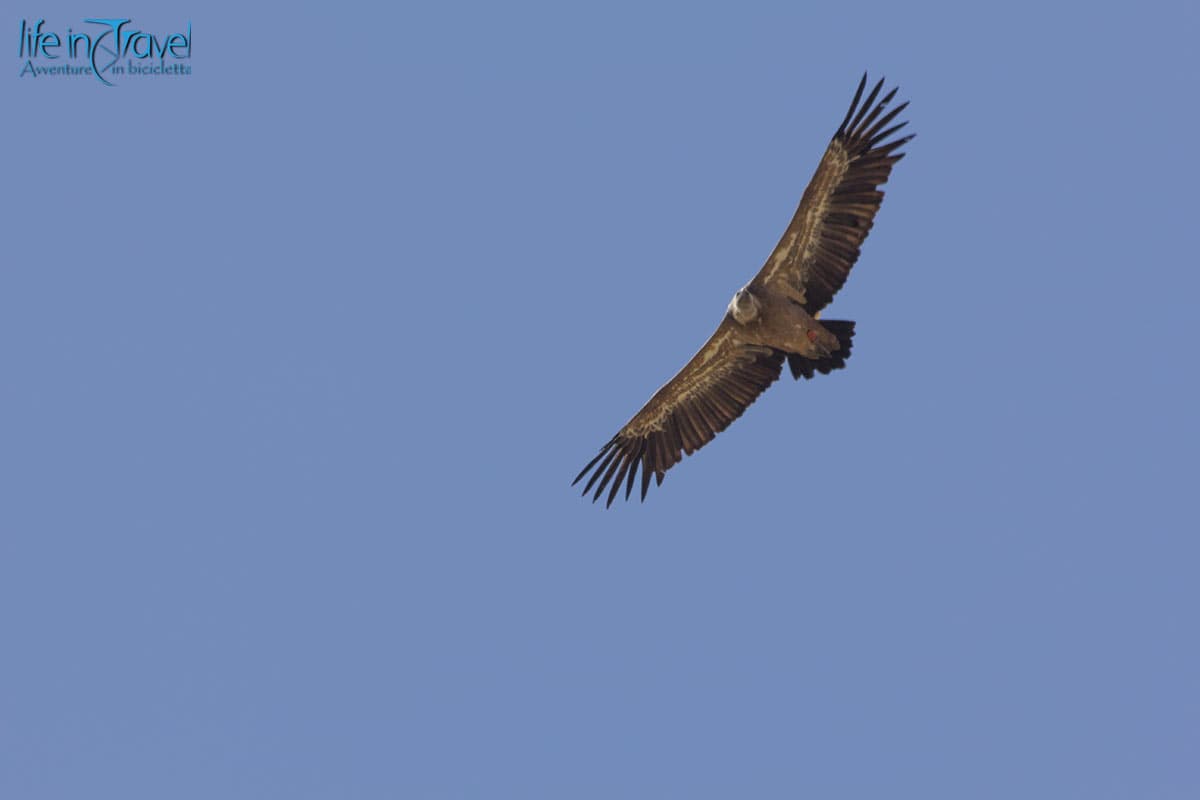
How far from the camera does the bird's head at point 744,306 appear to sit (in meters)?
23.6

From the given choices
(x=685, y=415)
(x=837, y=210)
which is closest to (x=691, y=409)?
(x=685, y=415)

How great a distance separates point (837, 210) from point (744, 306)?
1.68 m

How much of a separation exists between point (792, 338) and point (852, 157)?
2.40m

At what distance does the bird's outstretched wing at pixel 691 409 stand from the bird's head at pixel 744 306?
0.50 meters

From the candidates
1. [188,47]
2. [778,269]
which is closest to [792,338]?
[778,269]

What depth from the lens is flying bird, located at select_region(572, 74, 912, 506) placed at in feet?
76.4

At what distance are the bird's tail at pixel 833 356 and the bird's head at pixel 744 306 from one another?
2.90ft

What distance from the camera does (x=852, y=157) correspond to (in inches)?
917

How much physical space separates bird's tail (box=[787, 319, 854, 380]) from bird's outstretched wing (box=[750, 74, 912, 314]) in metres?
0.33

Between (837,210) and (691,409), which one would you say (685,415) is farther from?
(837,210)

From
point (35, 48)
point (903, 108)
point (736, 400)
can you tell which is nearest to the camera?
point (903, 108)

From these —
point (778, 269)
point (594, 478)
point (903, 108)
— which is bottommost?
point (594, 478)

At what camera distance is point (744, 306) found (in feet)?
77.5

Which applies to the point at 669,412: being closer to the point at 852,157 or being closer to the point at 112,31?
the point at 852,157
